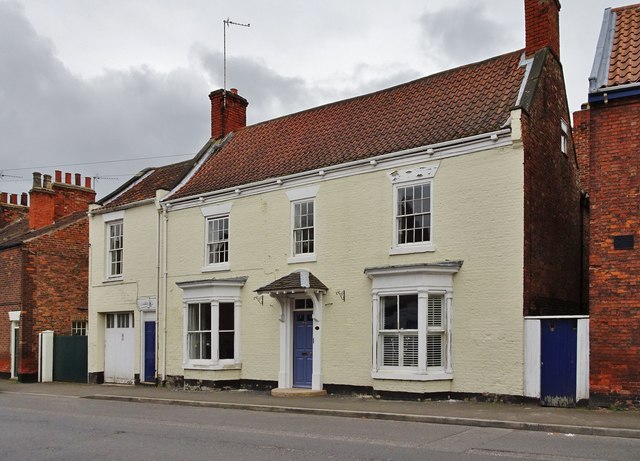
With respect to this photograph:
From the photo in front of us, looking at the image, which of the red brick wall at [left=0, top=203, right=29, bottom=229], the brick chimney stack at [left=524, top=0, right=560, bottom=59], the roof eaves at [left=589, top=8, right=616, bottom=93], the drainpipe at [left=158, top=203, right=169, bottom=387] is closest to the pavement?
the drainpipe at [left=158, top=203, right=169, bottom=387]

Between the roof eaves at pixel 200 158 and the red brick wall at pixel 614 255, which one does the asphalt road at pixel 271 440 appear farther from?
the roof eaves at pixel 200 158

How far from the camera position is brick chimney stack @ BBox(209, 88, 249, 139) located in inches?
1043

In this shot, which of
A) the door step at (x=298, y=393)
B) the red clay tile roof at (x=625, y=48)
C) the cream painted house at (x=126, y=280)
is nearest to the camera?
the red clay tile roof at (x=625, y=48)

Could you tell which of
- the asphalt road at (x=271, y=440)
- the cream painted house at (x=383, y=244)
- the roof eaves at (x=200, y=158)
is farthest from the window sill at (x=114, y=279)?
the asphalt road at (x=271, y=440)

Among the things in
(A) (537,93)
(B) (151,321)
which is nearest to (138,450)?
(A) (537,93)

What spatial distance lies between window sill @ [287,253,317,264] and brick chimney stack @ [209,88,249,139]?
317 inches

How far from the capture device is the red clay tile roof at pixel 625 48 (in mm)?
14484

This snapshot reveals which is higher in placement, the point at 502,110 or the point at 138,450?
the point at 502,110

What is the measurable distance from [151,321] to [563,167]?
14.2m

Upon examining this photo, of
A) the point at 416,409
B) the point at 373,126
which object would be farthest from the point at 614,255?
the point at 373,126

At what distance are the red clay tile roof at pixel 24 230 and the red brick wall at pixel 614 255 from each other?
21.5 metres

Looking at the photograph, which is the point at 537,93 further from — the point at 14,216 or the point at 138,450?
the point at 14,216

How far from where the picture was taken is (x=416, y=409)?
590 inches

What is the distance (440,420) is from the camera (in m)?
13.4
